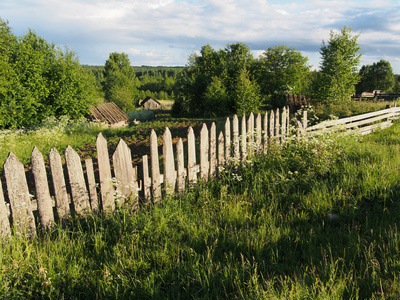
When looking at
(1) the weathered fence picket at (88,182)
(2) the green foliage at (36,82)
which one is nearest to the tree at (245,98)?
(2) the green foliage at (36,82)

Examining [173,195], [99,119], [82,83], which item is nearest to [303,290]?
[173,195]

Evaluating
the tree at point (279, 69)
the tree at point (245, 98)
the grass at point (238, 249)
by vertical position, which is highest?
the tree at point (279, 69)

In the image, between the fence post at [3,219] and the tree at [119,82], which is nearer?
the fence post at [3,219]

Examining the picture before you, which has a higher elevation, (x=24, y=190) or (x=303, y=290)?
(x=24, y=190)

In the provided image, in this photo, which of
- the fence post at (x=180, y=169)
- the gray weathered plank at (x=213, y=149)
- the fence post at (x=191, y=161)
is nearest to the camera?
the fence post at (x=180, y=169)

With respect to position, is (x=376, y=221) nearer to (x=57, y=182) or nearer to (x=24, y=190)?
(x=57, y=182)

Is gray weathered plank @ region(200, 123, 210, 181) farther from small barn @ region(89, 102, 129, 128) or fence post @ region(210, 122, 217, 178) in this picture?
small barn @ region(89, 102, 129, 128)

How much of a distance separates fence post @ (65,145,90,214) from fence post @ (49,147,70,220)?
0.09 metres

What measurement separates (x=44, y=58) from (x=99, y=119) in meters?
9.15

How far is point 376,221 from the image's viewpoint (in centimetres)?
288

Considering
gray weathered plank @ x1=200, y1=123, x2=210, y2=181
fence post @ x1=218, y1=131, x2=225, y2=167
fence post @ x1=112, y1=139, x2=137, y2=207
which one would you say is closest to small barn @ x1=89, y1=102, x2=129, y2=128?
fence post @ x1=218, y1=131, x2=225, y2=167

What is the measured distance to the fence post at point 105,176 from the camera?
311 cm

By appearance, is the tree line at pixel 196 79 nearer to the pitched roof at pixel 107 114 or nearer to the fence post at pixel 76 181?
the pitched roof at pixel 107 114

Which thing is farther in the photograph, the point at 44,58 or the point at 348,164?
the point at 44,58
